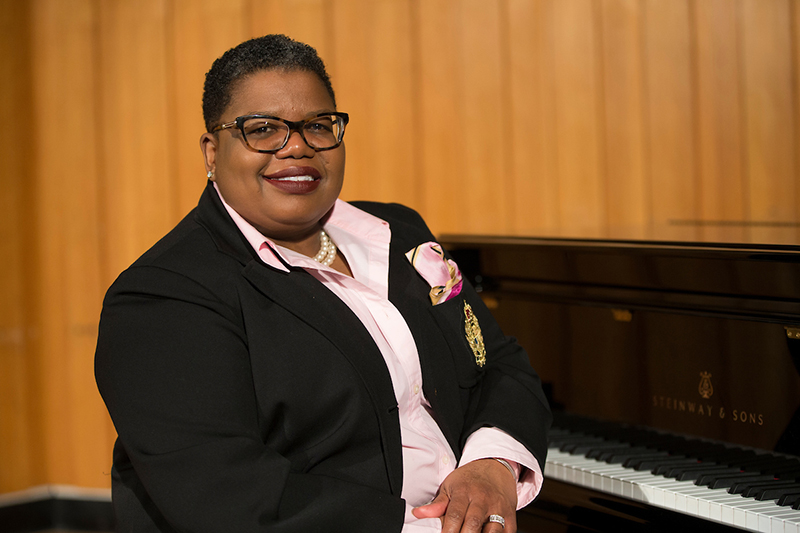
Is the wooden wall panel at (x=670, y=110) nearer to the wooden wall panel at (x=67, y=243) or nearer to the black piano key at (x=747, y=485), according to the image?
the black piano key at (x=747, y=485)

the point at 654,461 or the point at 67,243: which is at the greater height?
the point at 67,243

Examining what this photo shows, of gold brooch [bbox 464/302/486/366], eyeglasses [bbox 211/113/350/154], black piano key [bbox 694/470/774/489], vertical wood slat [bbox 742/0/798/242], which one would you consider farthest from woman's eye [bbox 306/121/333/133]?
vertical wood slat [bbox 742/0/798/242]

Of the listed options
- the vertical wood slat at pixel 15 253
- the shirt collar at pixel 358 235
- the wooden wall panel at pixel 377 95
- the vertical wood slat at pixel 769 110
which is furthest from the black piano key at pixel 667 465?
the vertical wood slat at pixel 15 253

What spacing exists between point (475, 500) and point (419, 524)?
4.5 inches

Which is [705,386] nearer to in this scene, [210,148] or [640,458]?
[640,458]

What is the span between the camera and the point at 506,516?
52.7 inches

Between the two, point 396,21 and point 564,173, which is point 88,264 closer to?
point 396,21

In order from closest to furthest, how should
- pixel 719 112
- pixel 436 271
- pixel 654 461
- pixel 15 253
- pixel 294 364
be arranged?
pixel 294 364 → pixel 436 271 → pixel 654 461 → pixel 15 253 → pixel 719 112

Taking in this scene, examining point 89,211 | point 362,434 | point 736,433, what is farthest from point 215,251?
point 89,211

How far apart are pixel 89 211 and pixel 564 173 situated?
2.12 meters

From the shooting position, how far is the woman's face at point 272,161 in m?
1.36

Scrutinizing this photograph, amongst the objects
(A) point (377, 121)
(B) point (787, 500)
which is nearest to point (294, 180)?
(B) point (787, 500)

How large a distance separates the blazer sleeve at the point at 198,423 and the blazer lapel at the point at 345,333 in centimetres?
8

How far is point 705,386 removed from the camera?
1667 mm
